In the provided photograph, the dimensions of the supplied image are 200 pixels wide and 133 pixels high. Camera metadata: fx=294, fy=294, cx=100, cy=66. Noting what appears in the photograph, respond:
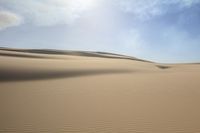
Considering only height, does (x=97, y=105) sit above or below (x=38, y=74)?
below

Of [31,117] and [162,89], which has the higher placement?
[162,89]

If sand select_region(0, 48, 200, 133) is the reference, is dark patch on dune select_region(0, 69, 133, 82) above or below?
above

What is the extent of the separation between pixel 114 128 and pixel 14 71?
24.6 ft

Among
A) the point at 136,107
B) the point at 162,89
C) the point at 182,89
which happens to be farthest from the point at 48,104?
the point at 182,89

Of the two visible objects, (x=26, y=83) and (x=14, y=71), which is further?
Answer: (x=14, y=71)

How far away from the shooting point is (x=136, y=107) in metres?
7.04

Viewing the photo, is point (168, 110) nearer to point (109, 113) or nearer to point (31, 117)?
point (109, 113)

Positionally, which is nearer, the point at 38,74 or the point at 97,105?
the point at 97,105

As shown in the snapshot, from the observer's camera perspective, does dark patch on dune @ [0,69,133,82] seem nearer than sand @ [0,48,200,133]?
No

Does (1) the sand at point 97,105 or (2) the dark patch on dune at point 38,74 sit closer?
(1) the sand at point 97,105

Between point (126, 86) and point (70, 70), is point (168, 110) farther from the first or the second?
point (70, 70)

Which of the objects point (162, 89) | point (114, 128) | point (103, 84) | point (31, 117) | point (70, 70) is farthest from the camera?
point (70, 70)

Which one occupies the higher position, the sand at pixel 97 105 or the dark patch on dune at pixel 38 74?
the dark patch on dune at pixel 38 74

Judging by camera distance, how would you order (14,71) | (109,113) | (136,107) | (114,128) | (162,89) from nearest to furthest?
(114,128), (109,113), (136,107), (162,89), (14,71)
